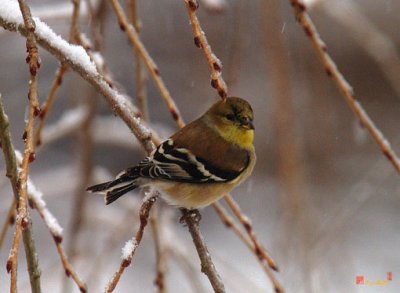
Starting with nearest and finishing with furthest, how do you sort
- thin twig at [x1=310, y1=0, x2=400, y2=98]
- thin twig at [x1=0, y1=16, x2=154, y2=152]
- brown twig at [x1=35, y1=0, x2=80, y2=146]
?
thin twig at [x1=0, y1=16, x2=154, y2=152]
brown twig at [x1=35, y1=0, x2=80, y2=146]
thin twig at [x1=310, y1=0, x2=400, y2=98]

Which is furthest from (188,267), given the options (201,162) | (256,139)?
(256,139)

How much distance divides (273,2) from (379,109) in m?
6.84

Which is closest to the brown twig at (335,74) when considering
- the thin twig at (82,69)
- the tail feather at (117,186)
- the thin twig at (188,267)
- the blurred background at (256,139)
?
the thin twig at (82,69)

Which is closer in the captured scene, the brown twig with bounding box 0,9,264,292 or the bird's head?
the brown twig with bounding box 0,9,264,292

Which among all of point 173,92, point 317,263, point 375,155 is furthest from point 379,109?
point 317,263

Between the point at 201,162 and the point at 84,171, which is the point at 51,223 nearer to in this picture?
the point at 201,162

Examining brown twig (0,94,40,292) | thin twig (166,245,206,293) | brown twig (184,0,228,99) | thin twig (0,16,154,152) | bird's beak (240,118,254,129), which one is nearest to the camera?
brown twig (0,94,40,292)

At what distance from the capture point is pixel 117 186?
2475 mm

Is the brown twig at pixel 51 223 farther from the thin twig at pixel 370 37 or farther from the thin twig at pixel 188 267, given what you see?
the thin twig at pixel 370 37

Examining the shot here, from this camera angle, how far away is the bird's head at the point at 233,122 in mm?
2839

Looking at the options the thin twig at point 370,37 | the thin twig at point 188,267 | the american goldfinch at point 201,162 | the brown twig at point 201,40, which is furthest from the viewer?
the thin twig at point 370,37

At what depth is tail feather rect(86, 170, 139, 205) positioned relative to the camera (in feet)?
7.88

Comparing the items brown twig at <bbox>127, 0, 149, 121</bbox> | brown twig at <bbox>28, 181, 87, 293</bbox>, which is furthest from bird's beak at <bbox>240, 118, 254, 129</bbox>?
brown twig at <bbox>28, 181, 87, 293</bbox>

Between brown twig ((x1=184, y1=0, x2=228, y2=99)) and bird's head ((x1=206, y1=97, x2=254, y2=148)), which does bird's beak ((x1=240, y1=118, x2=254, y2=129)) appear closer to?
bird's head ((x1=206, y1=97, x2=254, y2=148))
